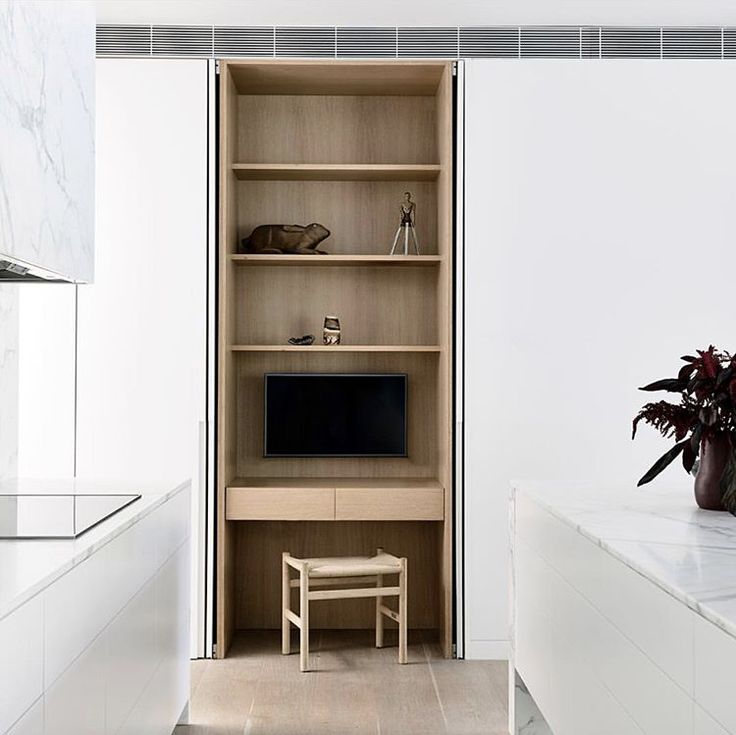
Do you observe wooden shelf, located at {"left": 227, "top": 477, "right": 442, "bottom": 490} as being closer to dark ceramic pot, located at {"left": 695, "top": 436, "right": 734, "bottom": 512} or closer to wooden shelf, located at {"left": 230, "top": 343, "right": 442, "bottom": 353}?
wooden shelf, located at {"left": 230, "top": 343, "right": 442, "bottom": 353}

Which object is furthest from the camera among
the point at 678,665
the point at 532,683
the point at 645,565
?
the point at 532,683

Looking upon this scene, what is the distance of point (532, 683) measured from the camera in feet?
9.39

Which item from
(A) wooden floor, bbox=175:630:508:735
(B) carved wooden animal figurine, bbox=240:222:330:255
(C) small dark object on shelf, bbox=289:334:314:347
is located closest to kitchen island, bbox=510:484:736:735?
Answer: (A) wooden floor, bbox=175:630:508:735

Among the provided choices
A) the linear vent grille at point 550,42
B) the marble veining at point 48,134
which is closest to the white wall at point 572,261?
the linear vent grille at point 550,42

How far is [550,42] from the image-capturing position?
4.38 metres

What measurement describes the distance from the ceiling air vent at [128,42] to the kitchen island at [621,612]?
255 centimetres

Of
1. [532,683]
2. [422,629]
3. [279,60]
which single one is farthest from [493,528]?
→ [279,60]

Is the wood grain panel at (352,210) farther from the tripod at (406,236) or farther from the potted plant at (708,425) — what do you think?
the potted plant at (708,425)

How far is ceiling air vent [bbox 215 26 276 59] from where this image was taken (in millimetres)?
4336

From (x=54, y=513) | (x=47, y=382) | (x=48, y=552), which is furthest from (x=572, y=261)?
(x=48, y=552)

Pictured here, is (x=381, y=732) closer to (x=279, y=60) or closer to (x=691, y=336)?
(x=691, y=336)

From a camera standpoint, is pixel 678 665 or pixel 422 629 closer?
pixel 678 665

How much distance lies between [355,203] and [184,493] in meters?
2.00

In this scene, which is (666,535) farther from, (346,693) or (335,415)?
(335,415)
